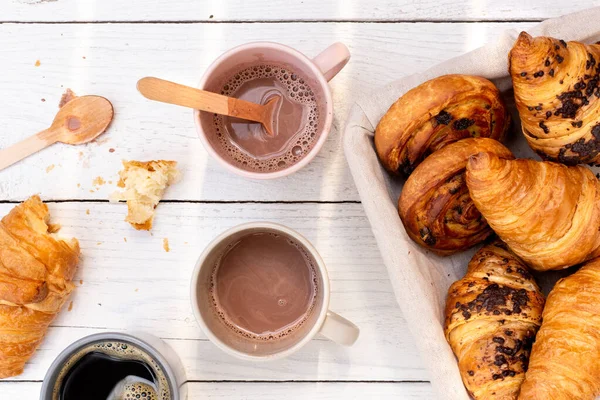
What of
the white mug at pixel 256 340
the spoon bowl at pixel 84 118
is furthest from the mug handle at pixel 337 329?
the spoon bowl at pixel 84 118

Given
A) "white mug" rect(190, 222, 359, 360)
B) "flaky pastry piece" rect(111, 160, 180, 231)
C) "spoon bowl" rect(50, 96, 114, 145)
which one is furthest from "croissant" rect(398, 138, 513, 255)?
"spoon bowl" rect(50, 96, 114, 145)

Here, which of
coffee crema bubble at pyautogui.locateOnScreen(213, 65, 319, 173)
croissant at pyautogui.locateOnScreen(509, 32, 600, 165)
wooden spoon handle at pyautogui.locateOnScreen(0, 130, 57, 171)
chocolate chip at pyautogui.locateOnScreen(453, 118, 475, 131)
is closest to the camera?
croissant at pyautogui.locateOnScreen(509, 32, 600, 165)

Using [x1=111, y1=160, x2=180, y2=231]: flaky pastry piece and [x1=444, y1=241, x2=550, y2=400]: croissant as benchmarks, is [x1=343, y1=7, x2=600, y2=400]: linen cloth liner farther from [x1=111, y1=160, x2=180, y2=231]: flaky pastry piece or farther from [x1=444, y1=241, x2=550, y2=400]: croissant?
[x1=111, y1=160, x2=180, y2=231]: flaky pastry piece

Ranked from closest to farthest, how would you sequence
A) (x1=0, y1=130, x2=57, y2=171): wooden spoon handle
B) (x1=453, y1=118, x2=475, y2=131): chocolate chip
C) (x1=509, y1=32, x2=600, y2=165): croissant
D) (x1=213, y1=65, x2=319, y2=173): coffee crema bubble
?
(x1=509, y1=32, x2=600, y2=165): croissant < (x1=453, y1=118, x2=475, y2=131): chocolate chip < (x1=213, y1=65, x2=319, y2=173): coffee crema bubble < (x1=0, y1=130, x2=57, y2=171): wooden spoon handle

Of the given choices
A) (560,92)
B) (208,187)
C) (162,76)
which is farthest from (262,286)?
(560,92)

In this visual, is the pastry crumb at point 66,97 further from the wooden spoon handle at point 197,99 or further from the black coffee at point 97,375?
the black coffee at point 97,375

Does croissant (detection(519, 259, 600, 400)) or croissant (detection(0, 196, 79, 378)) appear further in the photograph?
croissant (detection(0, 196, 79, 378))
